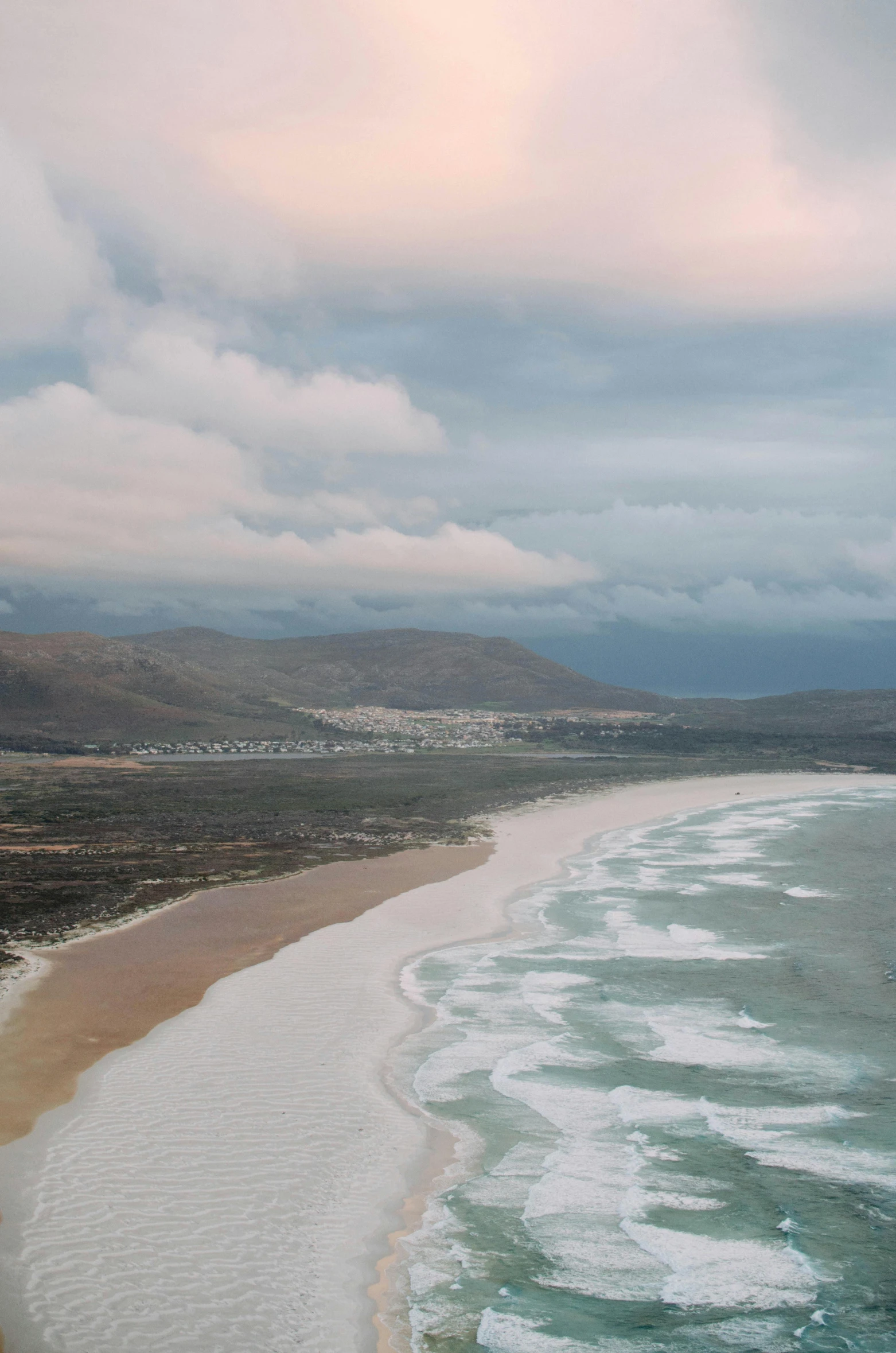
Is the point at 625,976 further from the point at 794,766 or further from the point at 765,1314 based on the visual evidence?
the point at 794,766

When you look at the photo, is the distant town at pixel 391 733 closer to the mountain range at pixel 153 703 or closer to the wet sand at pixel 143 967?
the mountain range at pixel 153 703

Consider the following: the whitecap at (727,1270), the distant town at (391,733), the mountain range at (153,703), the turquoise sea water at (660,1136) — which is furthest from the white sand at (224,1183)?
the mountain range at (153,703)

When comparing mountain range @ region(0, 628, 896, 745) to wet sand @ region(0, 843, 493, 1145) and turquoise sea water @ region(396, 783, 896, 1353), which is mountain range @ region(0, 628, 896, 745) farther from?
turquoise sea water @ region(396, 783, 896, 1353)

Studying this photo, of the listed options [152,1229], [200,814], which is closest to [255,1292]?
[152,1229]

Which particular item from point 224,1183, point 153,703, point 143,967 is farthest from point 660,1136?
point 153,703

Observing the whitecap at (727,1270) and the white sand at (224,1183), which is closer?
the white sand at (224,1183)

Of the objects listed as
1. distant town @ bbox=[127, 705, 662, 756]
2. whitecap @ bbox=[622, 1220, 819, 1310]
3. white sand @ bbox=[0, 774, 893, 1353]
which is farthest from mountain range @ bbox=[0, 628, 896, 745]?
whitecap @ bbox=[622, 1220, 819, 1310]

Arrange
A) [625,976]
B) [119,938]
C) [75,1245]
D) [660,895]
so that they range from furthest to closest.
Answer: [660,895] → [119,938] → [625,976] → [75,1245]

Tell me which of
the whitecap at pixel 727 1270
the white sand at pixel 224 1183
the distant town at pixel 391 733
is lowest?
the whitecap at pixel 727 1270
